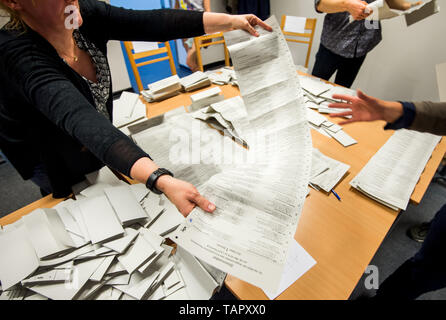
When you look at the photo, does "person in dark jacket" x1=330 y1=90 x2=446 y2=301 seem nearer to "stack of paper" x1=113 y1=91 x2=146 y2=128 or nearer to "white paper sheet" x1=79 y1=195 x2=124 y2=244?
"white paper sheet" x1=79 y1=195 x2=124 y2=244

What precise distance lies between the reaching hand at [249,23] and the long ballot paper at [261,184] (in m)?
0.02

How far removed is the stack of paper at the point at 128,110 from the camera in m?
1.18

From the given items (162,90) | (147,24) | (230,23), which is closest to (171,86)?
(162,90)

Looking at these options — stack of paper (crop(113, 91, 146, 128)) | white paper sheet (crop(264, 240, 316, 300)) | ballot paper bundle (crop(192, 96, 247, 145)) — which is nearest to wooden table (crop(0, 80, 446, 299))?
white paper sheet (crop(264, 240, 316, 300))

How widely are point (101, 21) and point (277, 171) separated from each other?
36.4 inches

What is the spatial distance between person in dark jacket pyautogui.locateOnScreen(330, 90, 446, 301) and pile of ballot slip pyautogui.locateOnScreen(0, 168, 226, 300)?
2.02 ft

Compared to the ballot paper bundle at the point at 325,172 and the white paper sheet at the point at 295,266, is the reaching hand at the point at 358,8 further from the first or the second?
the white paper sheet at the point at 295,266

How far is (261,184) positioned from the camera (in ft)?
1.91

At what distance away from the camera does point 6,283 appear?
534 millimetres
